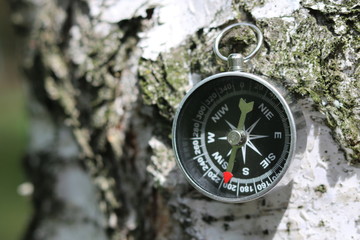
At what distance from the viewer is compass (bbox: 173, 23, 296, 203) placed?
1132 millimetres

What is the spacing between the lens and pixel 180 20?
→ 1.39m

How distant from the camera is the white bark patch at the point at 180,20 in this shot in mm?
1321

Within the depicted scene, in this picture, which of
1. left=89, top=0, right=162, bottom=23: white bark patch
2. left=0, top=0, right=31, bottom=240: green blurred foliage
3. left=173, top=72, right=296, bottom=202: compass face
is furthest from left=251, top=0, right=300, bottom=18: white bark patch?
left=0, top=0, right=31, bottom=240: green blurred foliage

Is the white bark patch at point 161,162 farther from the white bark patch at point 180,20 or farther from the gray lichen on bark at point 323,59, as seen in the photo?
the gray lichen on bark at point 323,59

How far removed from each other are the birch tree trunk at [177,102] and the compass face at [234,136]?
73 mm

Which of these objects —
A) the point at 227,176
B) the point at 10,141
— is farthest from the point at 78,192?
the point at 10,141

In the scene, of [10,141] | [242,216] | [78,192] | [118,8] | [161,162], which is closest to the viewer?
[242,216]

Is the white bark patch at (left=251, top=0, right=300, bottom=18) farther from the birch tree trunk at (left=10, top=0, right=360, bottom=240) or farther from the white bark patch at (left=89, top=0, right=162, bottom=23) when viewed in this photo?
the white bark patch at (left=89, top=0, right=162, bottom=23)

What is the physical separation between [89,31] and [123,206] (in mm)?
640

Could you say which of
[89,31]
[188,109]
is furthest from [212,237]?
[89,31]

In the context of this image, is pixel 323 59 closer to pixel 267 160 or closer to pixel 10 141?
pixel 267 160

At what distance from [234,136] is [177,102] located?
9.5 inches

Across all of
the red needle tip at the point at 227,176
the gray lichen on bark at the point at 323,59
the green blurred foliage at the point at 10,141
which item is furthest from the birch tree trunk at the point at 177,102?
the green blurred foliage at the point at 10,141

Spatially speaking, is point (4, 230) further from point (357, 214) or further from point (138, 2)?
point (357, 214)
